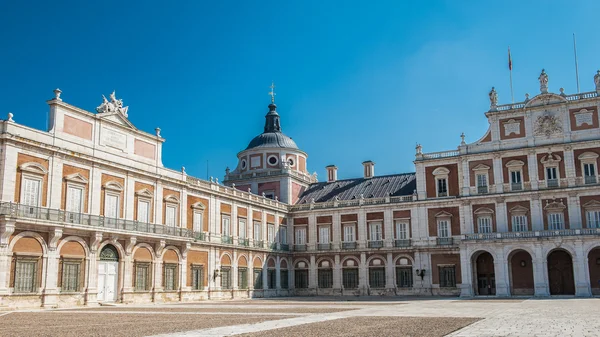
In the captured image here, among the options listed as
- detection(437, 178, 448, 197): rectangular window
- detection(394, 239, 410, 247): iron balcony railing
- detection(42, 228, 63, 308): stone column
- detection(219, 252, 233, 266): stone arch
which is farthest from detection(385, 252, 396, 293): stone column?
detection(42, 228, 63, 308): stone column

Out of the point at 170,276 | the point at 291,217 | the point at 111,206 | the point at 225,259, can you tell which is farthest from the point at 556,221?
the point at 111,206

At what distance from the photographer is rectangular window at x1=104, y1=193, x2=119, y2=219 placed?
33625 mm

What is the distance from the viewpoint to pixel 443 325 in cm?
1638

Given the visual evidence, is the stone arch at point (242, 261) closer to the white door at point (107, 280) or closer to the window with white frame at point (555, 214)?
the white door at point (107, 280)

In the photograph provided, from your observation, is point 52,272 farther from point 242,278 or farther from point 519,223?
point 519,223

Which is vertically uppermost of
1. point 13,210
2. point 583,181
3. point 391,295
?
point 583,181

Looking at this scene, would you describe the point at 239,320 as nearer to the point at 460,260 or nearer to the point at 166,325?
the point at 166,325

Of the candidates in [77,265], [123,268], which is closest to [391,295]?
[123,268]

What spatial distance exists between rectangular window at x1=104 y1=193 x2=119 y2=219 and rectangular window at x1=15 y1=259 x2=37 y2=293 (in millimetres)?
5452

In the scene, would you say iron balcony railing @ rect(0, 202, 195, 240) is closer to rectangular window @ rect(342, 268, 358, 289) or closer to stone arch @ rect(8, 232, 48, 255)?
stone arch @ rect(8, 232, 48, 255)

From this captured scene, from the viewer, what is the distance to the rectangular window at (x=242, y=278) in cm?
4559

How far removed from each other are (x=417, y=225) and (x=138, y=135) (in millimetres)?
23100

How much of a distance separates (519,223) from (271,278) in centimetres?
1962

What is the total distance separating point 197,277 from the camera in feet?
134
